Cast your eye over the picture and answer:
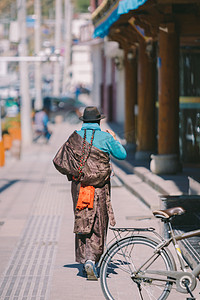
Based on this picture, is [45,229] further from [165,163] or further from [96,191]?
[165,163]

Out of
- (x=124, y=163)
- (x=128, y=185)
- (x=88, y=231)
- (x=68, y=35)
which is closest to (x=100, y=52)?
(x=68, y=35)

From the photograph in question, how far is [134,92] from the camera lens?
19781 millimetres


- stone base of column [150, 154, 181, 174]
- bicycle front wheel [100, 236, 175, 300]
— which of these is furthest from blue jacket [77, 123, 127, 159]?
stone base of column [150, 154, 181, 174]

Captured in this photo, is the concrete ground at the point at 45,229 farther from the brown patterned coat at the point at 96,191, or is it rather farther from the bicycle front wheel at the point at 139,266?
the bicycle front wheel at the point at 139,266

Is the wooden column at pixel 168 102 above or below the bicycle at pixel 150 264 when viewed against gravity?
above

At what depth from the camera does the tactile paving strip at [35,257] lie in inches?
267

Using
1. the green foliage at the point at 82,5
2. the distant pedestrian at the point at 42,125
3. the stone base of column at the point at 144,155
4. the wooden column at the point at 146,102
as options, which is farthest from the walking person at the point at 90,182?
the green foliage at the point at 82,5

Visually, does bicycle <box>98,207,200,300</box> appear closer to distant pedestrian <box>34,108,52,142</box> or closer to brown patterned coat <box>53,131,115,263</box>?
brown patterned coat <box>53,131,115,263</box>

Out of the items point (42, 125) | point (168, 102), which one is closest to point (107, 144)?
point (168, 102)

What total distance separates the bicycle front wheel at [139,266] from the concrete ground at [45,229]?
A: 68 centimetres

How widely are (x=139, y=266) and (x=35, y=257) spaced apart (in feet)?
9.18

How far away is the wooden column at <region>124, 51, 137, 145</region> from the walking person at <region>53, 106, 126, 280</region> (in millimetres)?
12732

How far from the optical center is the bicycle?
18.6ft

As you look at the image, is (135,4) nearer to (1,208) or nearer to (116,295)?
(1,208)
